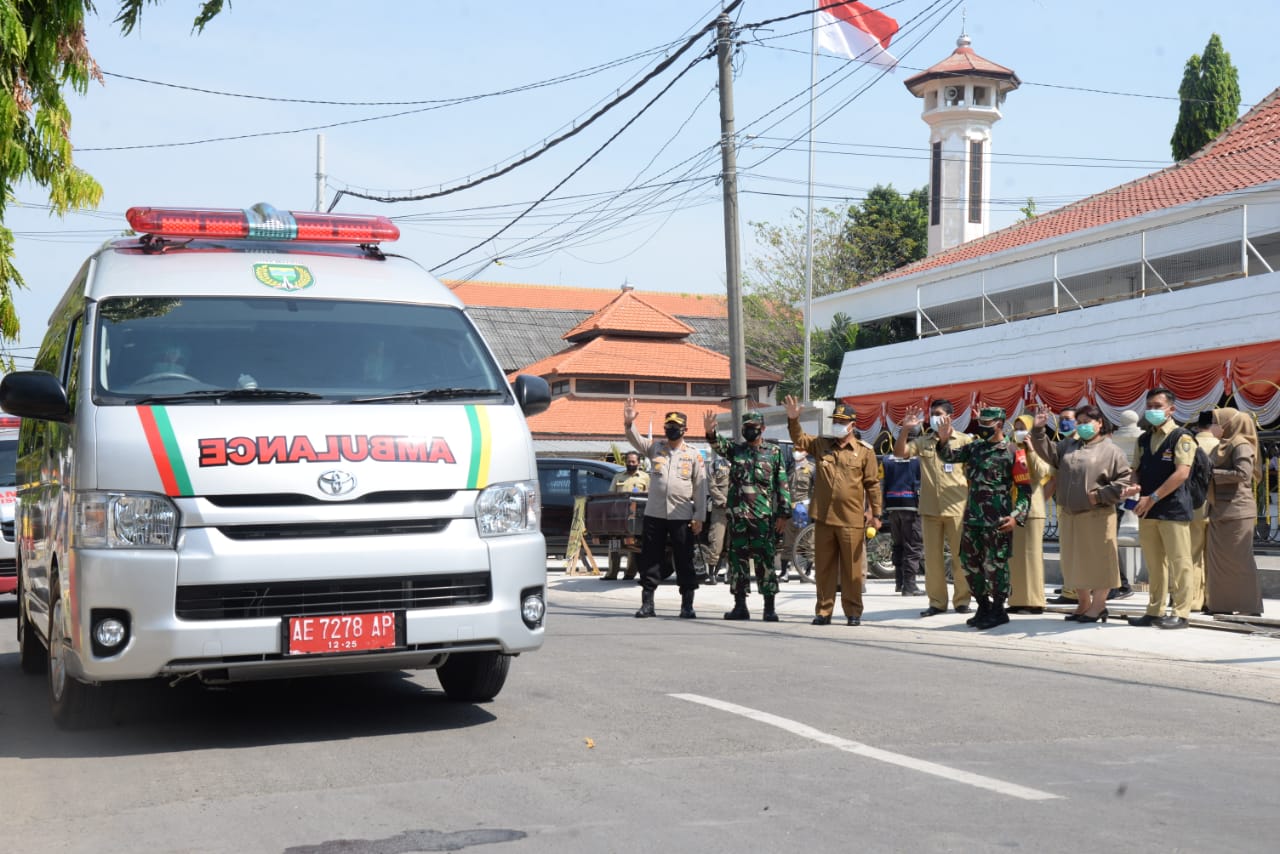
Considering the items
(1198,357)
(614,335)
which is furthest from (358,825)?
(614,335)

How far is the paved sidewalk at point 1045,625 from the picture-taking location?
10852mm

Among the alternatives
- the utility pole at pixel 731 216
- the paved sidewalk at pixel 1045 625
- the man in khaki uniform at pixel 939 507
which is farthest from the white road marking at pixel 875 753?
the utility pole at pixel 731 216

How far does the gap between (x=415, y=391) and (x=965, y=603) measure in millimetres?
8009

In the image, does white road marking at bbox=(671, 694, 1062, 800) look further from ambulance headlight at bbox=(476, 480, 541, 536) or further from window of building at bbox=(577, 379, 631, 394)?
window of building at bbox=(577, 379, 631, 394)

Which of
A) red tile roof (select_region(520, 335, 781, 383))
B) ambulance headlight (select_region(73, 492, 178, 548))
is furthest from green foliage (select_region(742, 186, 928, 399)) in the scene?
ambulance headlight (select_region(73, 492, 178, 548))

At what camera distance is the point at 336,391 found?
7094mm

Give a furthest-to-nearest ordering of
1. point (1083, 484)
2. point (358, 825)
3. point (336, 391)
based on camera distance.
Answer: point (1083, 484)
point (336, 391)
point (358, 825)

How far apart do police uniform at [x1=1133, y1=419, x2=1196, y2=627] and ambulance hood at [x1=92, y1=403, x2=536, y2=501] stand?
682 centimetres

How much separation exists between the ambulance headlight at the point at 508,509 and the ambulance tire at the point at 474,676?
2.87 ft

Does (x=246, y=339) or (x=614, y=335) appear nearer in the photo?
(x=246, y=339)

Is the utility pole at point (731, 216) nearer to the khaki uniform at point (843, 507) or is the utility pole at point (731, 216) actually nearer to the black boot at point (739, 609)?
the black boot at point (739, 609)

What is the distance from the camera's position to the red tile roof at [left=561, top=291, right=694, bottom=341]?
53.4m

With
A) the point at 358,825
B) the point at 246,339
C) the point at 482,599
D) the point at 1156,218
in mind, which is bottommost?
the point at 358,825

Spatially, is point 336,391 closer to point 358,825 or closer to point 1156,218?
point 358,825
